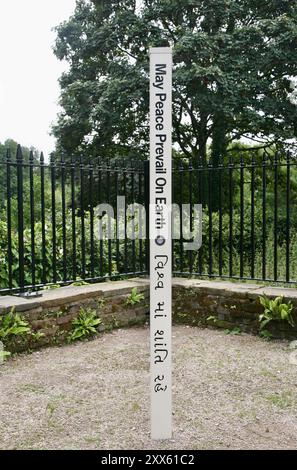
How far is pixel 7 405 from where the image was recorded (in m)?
3.26

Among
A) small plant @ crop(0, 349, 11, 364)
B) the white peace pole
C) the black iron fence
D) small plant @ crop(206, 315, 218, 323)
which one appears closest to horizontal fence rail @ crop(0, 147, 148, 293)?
the black iron fence

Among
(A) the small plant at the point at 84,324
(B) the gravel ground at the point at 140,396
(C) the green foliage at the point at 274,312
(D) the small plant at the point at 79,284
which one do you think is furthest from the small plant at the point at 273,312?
(D) the small plant at the point at 79,284

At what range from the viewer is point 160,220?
250 centimetres

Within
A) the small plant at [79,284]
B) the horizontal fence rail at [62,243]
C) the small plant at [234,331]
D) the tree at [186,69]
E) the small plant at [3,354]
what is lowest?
the small plant at [234,331]

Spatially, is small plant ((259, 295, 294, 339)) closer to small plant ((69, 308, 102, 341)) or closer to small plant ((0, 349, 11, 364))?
small plant ((69, 308, 102, 341))

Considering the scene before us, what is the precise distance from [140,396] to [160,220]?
5.18 ft

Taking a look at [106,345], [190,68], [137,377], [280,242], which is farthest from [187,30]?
[137,377]

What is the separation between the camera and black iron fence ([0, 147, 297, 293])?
495 centimetres

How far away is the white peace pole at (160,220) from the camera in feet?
8.11

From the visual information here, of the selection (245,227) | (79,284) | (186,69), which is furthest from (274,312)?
(186,69)

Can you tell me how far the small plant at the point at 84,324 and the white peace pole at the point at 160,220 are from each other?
2397mm

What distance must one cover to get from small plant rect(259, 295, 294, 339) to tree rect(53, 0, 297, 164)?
21.3 ft

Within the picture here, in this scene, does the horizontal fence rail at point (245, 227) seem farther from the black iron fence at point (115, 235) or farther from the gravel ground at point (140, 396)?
the gravel ground at point (140, 396)
